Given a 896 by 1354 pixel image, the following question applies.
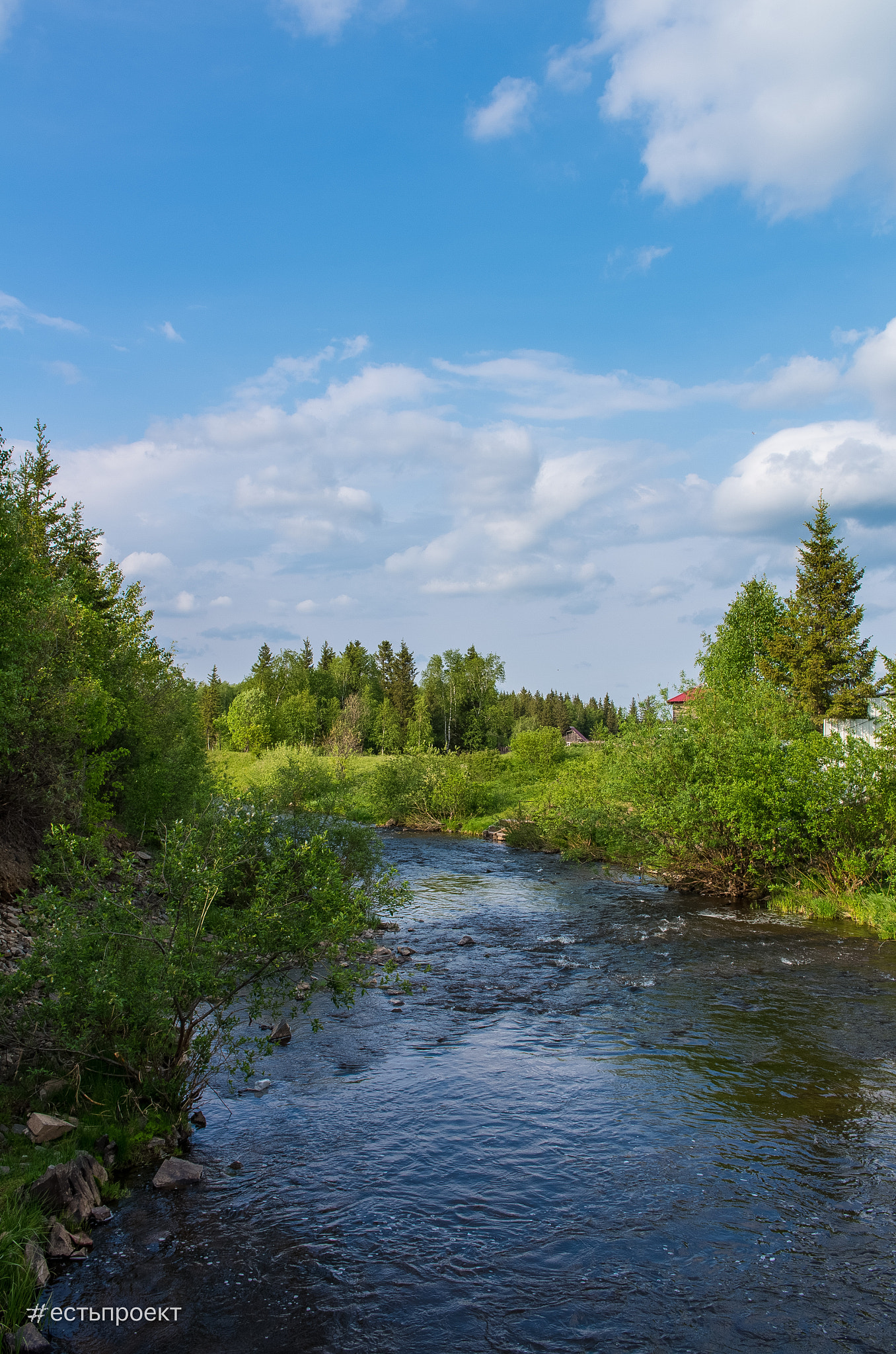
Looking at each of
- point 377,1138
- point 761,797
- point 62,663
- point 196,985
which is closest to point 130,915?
point 196,985

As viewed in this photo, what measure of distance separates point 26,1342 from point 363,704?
93.5 meters

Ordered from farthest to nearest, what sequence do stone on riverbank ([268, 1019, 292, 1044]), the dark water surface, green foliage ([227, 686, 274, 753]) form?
1. green foliage ([227, 686, 274, 753])
2. stone on riverbank ([268, 1019, 292, 1044])
3. the dark water surface

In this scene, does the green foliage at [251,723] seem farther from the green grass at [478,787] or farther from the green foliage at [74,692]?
the green foliage at [74,692]

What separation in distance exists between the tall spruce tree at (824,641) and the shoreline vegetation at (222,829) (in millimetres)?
156

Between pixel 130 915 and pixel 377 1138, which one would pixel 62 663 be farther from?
pixel 377 1138

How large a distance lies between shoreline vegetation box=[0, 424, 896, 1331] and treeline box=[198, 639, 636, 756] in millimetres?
34579

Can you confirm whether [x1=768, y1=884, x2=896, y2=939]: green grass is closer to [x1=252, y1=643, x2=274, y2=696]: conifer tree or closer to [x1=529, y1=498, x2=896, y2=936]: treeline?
[x1=529, y1=498, x2=896, y2=936]: treeline

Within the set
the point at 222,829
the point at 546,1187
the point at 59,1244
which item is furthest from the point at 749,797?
the point at 59,1244

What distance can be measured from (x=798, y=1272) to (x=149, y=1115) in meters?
7.25

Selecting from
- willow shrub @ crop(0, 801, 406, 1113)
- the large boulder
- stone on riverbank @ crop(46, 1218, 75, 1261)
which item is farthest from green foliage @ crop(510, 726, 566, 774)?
stone on riverbank @ crop(46, 1218, 75, 1261)

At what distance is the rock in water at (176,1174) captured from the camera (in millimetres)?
8344

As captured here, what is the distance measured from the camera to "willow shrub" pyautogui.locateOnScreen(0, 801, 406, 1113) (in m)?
8.56

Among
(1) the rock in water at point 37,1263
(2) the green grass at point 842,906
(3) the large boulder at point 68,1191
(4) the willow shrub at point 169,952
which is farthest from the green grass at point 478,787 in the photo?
(1) the rock in water at point 37,1263

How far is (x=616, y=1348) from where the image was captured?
624cm
